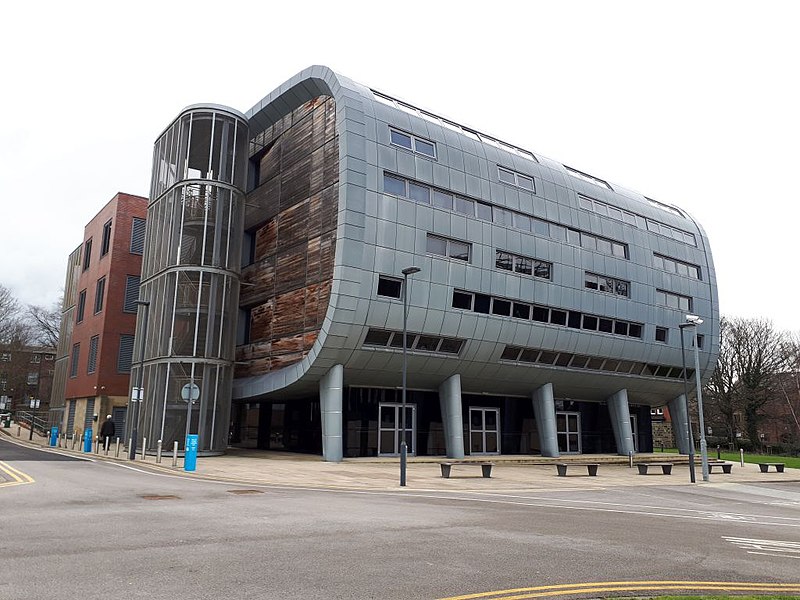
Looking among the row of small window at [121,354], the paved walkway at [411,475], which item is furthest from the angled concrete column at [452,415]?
the row of small window at [121,354]

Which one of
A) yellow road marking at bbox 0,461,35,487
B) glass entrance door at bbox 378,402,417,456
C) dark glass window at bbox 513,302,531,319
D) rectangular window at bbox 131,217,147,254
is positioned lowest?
yellow road marking at bbox 0,461,35,487

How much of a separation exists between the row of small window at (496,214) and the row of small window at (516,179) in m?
2.01

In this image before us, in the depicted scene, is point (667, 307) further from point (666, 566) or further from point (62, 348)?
point (62, 348)

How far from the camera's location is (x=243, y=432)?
141ft

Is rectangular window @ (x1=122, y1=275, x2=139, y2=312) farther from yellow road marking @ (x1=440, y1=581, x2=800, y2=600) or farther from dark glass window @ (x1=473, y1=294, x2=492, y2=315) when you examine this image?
yellow road marking @ (x1=440, y1=581, x2=800, y2=600)

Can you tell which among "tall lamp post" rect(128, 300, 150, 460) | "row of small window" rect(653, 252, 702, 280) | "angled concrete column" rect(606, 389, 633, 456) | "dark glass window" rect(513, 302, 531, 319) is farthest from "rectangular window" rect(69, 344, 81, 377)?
"row of small window" rect(653, 252, 702, 280)

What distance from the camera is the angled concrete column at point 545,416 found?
41188mm

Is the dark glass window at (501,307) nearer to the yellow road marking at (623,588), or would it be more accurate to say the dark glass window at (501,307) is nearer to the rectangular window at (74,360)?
the yellow road marking at (623,588)

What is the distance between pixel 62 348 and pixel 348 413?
1388 inches

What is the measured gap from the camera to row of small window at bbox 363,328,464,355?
32.4 meters

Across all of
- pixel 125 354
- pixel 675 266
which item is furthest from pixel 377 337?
pixel 675 266

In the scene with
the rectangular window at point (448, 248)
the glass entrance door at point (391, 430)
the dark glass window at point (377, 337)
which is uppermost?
the rectangular window at point (448, 248)

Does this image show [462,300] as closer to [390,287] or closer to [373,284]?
[390,287]

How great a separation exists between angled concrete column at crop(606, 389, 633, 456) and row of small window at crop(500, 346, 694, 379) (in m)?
2.22
